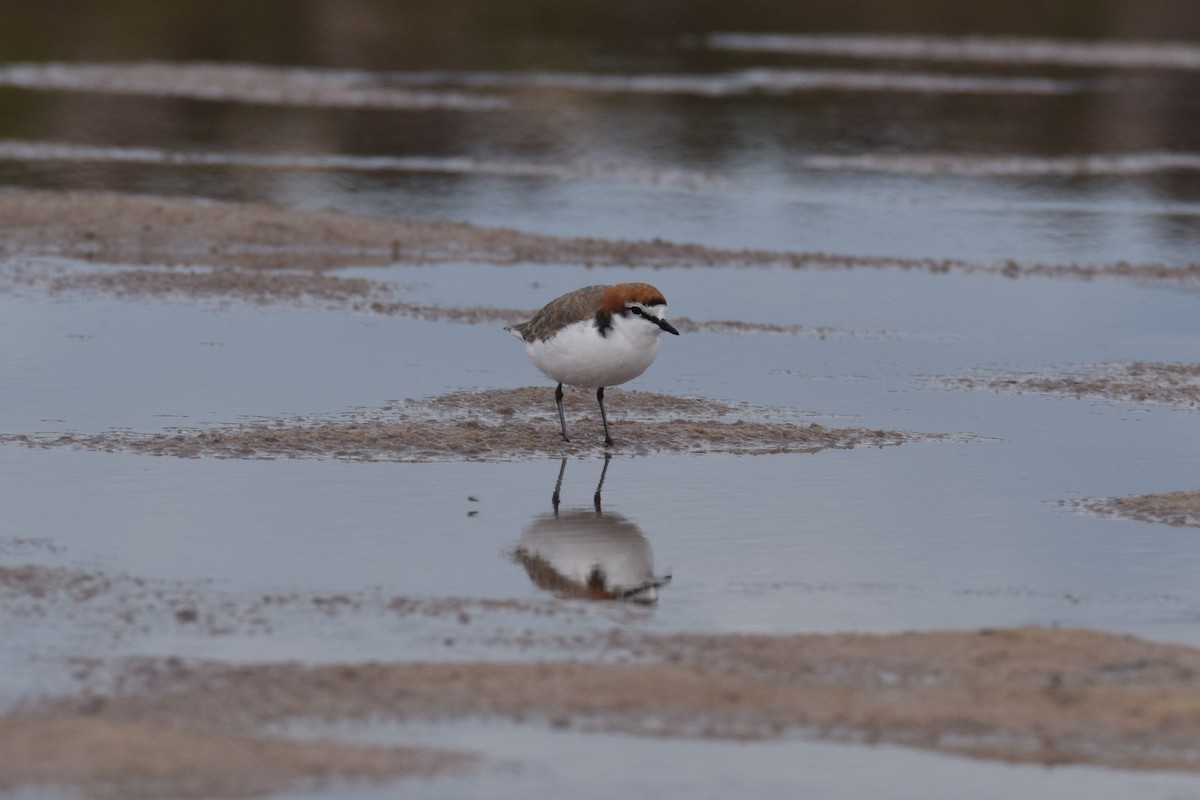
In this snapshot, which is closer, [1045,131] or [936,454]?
[936,454]

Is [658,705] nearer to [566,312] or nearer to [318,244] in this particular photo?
[566,312]

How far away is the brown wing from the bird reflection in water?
Answer: 1685mm

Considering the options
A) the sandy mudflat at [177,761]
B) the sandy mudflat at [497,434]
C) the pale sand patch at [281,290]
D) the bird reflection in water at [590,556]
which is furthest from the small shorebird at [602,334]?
the sandy mudflat at [177,761]

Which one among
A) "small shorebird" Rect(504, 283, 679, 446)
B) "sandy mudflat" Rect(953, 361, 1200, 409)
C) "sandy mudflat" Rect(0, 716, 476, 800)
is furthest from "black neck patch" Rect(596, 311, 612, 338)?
"sandy mudflat" Rect(0, 716, 476, 800)

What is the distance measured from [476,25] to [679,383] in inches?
1589

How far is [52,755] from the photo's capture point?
312 inches

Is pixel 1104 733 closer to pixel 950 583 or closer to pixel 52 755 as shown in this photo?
pixel 950 583

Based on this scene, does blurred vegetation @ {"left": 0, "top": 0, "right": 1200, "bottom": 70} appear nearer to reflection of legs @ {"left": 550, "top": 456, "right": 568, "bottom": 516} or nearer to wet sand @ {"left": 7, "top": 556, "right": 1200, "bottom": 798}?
reflection of legs @ {"left": 550, "top": 456, "right": 568, "bottom": 516}

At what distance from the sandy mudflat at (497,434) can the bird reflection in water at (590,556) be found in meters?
1.61

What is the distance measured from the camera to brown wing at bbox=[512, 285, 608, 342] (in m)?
13.9

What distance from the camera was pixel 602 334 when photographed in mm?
13695

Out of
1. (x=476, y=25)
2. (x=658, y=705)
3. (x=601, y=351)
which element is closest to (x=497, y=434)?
(x=601, y=351)

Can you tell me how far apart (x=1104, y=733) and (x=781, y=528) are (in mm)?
3586

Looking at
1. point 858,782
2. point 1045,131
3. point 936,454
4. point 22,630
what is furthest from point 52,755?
point 1045,131
